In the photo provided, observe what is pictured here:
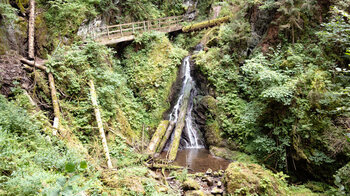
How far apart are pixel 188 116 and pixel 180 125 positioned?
1.02 meters

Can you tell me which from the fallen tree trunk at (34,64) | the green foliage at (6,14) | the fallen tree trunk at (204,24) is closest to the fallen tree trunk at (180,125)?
the fallen tree trunk at (204,24)

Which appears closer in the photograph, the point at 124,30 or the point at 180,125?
the point at 180,125

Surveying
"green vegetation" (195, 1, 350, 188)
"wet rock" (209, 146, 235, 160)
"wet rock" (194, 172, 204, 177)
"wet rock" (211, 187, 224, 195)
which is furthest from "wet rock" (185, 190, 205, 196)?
"green vegetation" (195, 1, 350, 188)

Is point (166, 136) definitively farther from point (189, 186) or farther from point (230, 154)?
point (189, 186)

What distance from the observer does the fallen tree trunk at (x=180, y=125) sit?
9906 mm

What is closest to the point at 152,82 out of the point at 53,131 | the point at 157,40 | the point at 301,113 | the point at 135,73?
the point at 135,73

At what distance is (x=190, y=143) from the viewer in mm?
11352

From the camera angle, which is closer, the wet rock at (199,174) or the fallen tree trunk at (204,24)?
the wet rock at (199,174)

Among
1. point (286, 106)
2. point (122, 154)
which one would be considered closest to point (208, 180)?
point (122, 154)

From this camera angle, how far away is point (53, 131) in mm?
5906

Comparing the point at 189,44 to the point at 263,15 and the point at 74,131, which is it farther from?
→ the point at 74,131

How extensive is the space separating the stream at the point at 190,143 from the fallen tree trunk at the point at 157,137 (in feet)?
2.11

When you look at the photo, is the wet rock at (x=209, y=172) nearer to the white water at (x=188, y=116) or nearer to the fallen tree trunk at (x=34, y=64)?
A: the white water at (x=188, y=116)

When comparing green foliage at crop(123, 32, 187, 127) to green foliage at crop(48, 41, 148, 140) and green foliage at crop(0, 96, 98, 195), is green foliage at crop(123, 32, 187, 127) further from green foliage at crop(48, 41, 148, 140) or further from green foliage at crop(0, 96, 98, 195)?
green foliage at crop(0, 96, 98, 195)
